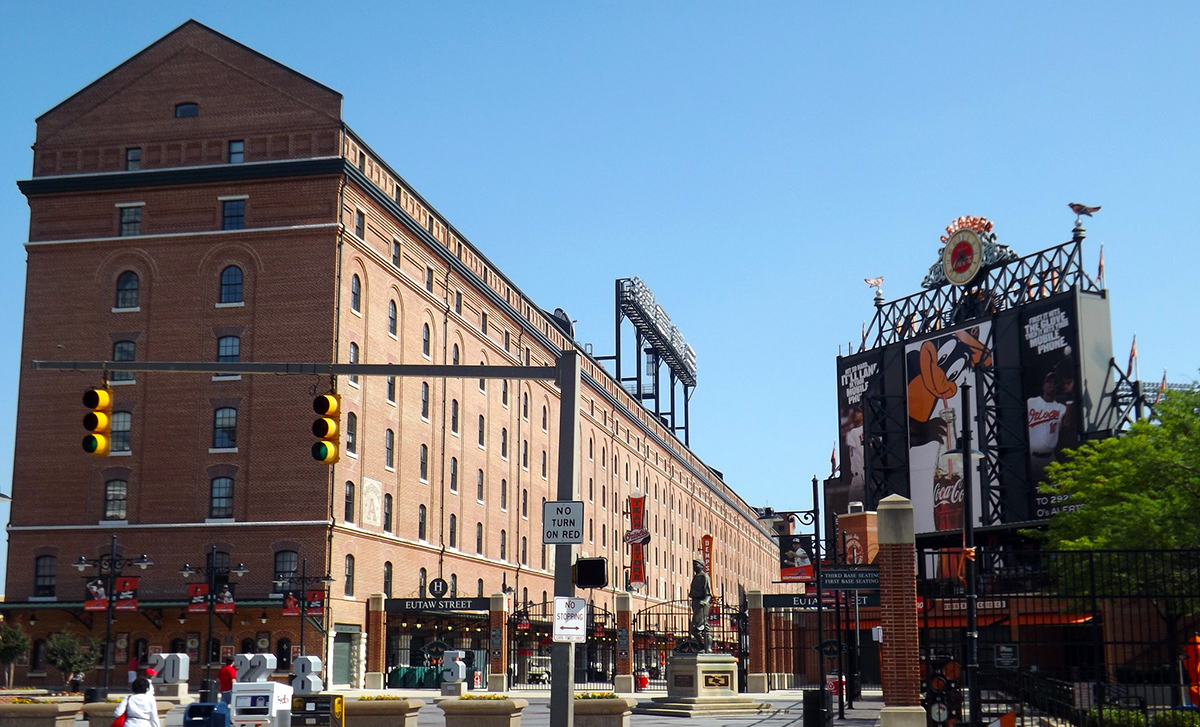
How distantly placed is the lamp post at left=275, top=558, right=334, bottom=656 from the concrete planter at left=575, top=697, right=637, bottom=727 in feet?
70.5

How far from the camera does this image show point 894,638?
936 inches

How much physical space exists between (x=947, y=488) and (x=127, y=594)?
144 feet

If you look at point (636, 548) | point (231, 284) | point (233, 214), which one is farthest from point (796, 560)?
point (233, 214)

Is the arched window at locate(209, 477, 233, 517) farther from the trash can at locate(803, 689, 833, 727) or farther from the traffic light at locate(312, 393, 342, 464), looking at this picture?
the traffic light at locate(312, 393, 342, 464)

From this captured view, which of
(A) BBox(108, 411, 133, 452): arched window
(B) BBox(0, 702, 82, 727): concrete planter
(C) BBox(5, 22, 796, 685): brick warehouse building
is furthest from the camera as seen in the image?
(A) BBox(108, 411, 133, 452): arched window

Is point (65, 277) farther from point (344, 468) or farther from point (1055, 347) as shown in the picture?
point (1055, 347)

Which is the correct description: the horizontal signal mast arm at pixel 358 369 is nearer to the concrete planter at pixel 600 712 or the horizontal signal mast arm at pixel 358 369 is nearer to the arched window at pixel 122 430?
the concrete planter at pixel 600 712

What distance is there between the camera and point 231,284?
52.9m

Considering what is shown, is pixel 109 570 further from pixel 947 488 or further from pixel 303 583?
pixel 947 488

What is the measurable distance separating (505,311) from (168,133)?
26204 mm

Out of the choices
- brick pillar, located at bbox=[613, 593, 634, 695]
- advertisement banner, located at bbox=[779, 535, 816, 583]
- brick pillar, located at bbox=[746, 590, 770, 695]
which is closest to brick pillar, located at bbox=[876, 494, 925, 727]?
advertisement banner, located at bbox=[779, 535, 816, 583]

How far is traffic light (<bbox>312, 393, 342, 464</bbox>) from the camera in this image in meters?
17.3

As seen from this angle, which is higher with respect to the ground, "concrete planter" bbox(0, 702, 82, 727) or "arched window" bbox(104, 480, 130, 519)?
"arched window" bbox(104, 480, 130, 519)

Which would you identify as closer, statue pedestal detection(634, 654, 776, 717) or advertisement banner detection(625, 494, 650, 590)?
statue pedestal detection(634, 654, 776, 717)
